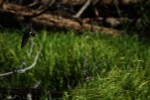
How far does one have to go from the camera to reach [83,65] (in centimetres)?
339

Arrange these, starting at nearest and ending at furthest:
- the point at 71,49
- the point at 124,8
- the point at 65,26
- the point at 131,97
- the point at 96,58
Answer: the point at 131,97
the point at 96,58
the point at 71,49
the point at 65,26
the point at 124,8

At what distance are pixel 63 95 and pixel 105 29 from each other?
106 inches

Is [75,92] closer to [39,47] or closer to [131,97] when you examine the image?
[131,97]

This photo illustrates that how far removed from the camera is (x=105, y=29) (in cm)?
552

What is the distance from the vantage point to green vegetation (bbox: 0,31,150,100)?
112 inches

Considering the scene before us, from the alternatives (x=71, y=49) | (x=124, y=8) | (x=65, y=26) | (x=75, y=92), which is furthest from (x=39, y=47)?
(x=124, y=8)

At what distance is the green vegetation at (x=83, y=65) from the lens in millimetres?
2844

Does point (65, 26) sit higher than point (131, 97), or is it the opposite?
point (65, 26)

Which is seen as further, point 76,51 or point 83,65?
point 76,51

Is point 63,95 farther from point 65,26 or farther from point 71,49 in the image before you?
point 65,26

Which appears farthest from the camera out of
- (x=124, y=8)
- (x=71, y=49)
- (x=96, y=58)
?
(x=124, y=8)

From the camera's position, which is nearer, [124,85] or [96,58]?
[124,85]

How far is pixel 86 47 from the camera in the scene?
4242 millimetres

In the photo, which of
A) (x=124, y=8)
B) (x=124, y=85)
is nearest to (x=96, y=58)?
(x=124, y=85)
